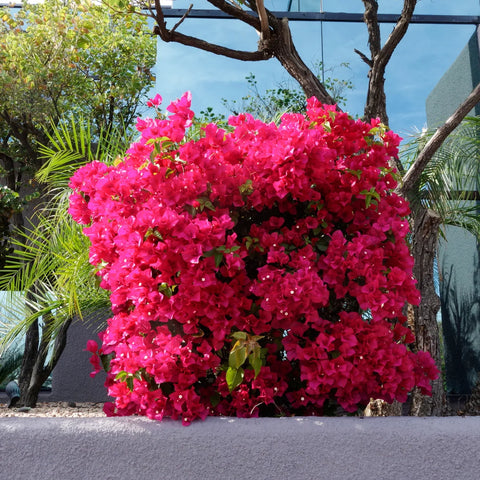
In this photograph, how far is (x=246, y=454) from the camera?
6.29ft

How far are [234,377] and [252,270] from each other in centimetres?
53

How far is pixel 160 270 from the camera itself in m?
2.14

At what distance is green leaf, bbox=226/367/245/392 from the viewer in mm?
2102

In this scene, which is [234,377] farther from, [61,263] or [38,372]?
[38,372]

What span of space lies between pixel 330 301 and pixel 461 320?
18.1 ft

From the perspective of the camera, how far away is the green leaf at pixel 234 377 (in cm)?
210

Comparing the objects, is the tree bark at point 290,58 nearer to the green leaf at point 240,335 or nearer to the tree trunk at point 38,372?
the green leaf at point 240,335

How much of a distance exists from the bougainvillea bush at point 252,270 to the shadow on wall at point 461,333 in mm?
5155

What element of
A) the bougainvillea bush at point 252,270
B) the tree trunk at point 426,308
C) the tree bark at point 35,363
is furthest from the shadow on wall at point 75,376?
the bougainvillea bush at point 252,270

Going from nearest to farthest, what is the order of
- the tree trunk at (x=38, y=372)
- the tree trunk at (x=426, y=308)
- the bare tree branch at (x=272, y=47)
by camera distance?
the bare tree branch at (x=272, y=47) → the tree trunk at (x=426, y=308) → the tree trunk at (x=38, y=372)

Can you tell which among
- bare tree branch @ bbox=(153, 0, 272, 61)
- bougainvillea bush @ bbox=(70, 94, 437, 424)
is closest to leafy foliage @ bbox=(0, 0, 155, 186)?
bare tree branch @ bbox=(153, 0, 272, 61)

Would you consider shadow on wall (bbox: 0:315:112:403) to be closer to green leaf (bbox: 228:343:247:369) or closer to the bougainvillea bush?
the bougainvillea bush

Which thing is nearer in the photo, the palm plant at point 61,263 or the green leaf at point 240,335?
the green leaf at point 240,335

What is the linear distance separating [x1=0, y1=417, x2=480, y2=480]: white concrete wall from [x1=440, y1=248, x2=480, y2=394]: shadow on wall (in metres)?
5.53
